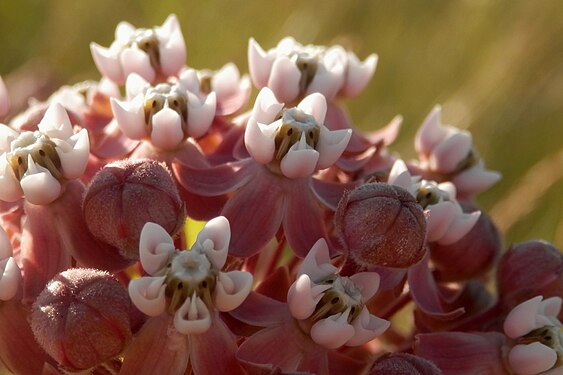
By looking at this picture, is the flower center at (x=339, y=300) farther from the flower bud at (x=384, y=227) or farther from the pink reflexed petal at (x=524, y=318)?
the pink reflexed petal at (x=524, y=318)

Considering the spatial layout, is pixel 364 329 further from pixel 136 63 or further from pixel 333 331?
pixel 136 63

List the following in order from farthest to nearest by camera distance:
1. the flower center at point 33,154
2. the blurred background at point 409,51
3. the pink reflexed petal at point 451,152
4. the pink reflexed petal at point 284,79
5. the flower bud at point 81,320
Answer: the blurred background at point 409,51, the pink reflexed petal at point 451,152, the pink reflexed petal at point 284,79, the flower center at point 33,154, the flower bud at point 81,320

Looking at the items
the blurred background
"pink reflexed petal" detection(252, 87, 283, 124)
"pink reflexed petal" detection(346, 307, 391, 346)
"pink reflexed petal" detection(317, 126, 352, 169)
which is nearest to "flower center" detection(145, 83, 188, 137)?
"pink reflexed petal" detection(252, 87, 283, 124)

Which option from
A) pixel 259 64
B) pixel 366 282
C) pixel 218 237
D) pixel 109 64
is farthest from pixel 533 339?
pixel 109 64

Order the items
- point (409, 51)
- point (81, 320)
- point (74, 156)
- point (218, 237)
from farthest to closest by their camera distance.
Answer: point (409, 51), point (74, 156), point (218, 237), point (81, 320)

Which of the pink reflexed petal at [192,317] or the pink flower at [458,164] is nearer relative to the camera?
the pink reflexed petal at [192,317]

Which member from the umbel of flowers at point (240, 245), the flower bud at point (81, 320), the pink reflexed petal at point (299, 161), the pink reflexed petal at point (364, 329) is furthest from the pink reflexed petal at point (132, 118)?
the pink reflexed petal at point (364, 329)
